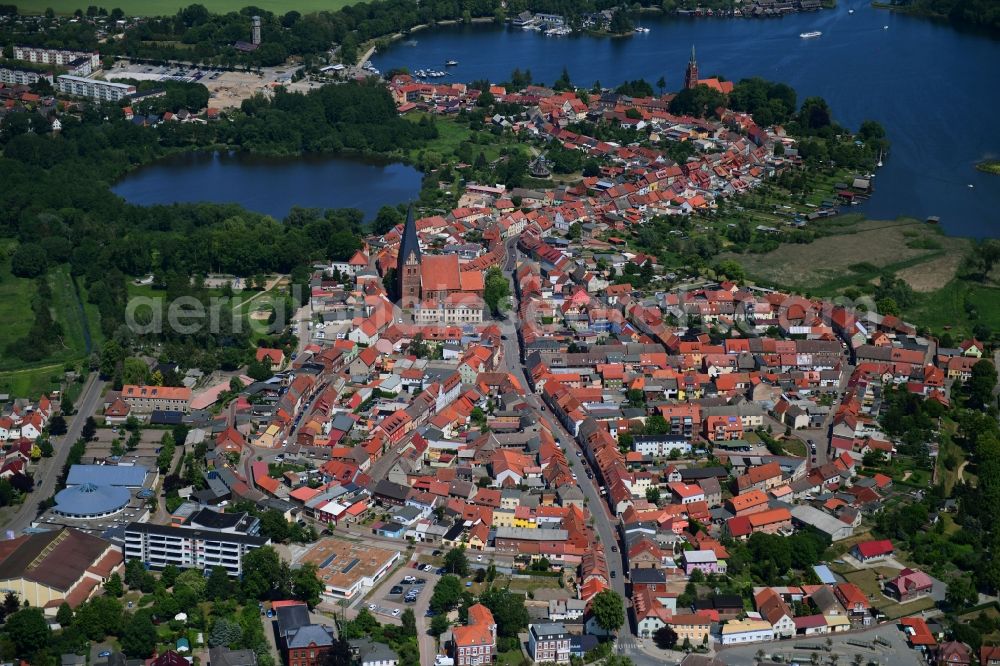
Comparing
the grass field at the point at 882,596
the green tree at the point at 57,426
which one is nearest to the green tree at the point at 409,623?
the grass field at the point at 882,596

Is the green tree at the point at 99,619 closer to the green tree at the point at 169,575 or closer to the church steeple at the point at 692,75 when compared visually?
the green tree at the point at 169,575

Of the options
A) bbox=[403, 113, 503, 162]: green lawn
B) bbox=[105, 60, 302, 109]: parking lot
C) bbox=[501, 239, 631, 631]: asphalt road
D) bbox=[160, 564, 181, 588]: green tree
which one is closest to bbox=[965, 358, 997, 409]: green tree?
bbox=[501, 239, 631, 631]: asphalt road

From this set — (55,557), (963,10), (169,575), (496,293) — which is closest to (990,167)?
(496,293)

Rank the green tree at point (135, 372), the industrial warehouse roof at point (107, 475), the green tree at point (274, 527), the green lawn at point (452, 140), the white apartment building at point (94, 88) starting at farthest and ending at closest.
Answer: the white apartment building at point (94, 88)
the green lawn at point (452, 140)
the green tree at point (135, 372)
the industrial warehouse roof at point (107, 475)
the green tree at point (274, 527)

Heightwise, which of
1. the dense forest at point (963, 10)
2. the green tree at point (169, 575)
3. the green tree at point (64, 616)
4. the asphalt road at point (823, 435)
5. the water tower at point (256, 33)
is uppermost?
the dense forest at point (963, 10)

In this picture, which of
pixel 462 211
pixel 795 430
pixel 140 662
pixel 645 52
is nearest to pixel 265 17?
pixel 645 52

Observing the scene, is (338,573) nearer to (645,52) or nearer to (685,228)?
(685,228)

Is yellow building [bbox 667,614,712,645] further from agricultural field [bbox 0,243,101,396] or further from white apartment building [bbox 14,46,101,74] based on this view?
white apartment building [bbox 14,46,101,74]

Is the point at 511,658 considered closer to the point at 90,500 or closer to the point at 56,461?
the point at 90,500
